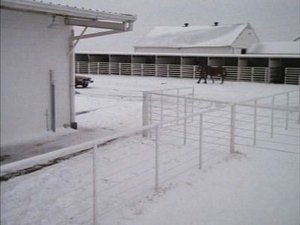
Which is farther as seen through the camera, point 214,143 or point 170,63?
point 170,63

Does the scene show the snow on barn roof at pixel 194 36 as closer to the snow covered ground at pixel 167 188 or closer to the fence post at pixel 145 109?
the fence post at pixel 145 109

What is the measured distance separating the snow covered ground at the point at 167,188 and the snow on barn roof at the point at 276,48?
28.5 metres

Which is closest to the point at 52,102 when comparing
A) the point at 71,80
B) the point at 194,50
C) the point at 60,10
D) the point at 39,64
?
the point at 71,80

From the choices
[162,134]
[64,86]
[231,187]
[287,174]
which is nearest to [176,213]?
[231,187]

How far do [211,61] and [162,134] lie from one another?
23.5 meters

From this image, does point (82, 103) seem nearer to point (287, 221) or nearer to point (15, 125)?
point (15, 125)

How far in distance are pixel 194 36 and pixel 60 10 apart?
30885 mm

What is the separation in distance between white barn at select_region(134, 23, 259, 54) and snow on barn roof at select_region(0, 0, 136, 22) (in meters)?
26.0

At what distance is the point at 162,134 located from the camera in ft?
30.9

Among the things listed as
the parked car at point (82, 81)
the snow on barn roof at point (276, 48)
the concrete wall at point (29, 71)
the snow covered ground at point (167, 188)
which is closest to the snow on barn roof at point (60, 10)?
the concrete wall at point (29, 71)

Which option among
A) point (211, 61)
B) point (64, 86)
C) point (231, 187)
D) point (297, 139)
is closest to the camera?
point (231, 187)

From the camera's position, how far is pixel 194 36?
3791cm

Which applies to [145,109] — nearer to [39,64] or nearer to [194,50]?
[39,64]

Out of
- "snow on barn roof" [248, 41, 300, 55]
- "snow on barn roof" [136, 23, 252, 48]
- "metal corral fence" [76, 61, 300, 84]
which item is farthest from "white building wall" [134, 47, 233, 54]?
"metal corral fence" [76, 61, 300, 84]
